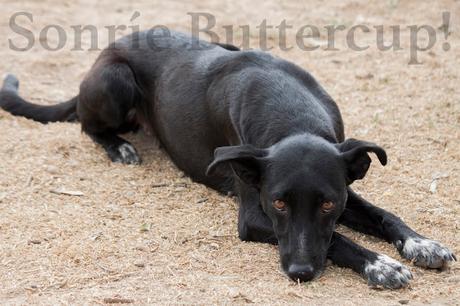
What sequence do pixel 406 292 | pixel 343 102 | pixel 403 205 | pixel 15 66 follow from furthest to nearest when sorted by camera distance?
pixel 15 66, pixel 343 102, pixel 403 205, pixel 406 292

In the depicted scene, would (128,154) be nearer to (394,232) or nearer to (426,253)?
(394,232)

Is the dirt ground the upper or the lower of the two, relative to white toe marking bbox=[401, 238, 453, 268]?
lower

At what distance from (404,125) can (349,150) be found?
264 cm

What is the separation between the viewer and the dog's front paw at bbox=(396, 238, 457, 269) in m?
5.13

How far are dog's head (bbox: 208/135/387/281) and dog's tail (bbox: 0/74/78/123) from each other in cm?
329

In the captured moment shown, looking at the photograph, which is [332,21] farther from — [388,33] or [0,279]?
[0,279]

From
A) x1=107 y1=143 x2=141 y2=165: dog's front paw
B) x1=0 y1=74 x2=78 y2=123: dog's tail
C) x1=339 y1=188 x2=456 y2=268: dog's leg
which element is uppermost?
x1=339 y1=188 x2=456 y2=268: dog's leg

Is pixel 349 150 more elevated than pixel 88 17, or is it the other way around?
pixel 349 150

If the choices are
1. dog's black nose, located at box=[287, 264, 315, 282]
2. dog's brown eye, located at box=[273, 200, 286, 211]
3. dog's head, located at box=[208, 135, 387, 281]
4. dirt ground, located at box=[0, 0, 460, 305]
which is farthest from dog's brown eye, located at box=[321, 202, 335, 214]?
dirt ground, located at box=[0, 0, 460, 305]

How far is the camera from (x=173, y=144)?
6.88m

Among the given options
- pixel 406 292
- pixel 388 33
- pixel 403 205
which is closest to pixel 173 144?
pixel 403 205

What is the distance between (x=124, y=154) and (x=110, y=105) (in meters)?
0.46

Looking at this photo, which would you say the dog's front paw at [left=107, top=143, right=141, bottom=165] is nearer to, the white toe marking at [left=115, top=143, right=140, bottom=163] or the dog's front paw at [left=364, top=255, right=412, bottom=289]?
the white toe marking at [left=115, top=143, right=140, bottom=163]

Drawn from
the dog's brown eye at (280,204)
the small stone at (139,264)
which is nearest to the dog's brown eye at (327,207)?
the dog's brown eye at (280,204)
